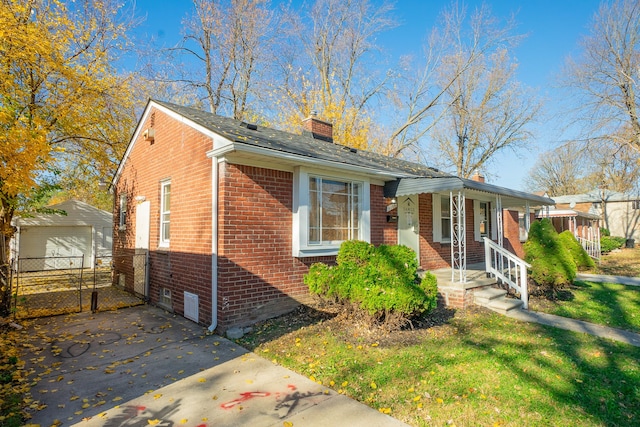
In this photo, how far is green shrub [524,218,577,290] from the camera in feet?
25.6

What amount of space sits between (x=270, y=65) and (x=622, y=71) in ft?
65.3

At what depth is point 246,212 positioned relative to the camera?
6145 millimetres

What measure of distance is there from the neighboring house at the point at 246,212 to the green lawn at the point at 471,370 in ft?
3.19

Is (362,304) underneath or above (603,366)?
above

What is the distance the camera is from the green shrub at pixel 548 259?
782 centimetres

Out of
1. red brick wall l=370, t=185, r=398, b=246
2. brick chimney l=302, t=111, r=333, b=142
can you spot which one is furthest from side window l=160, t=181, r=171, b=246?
red brick wall l=370, t=185, r=398, b=246

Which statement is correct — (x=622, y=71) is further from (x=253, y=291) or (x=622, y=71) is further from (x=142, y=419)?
(x=142, y=419)

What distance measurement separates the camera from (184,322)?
657 cm

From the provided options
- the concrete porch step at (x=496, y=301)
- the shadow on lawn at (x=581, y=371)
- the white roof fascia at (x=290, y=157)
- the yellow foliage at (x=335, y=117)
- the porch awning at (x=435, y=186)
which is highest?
the yellow foliage at (x=335, y=117)

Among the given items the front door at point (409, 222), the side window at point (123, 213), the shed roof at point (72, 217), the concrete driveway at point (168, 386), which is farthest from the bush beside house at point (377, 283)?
the shed roof at point (72, 217)

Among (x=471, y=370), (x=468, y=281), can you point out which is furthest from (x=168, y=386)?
(x=468, y=281)

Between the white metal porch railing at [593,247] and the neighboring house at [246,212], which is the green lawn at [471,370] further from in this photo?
the white metal porch railing at [593,247]

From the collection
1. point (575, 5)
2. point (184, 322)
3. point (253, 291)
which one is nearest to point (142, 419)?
point (253, 291)

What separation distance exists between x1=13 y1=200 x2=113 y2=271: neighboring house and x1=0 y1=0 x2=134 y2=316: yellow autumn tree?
4.43 meters
